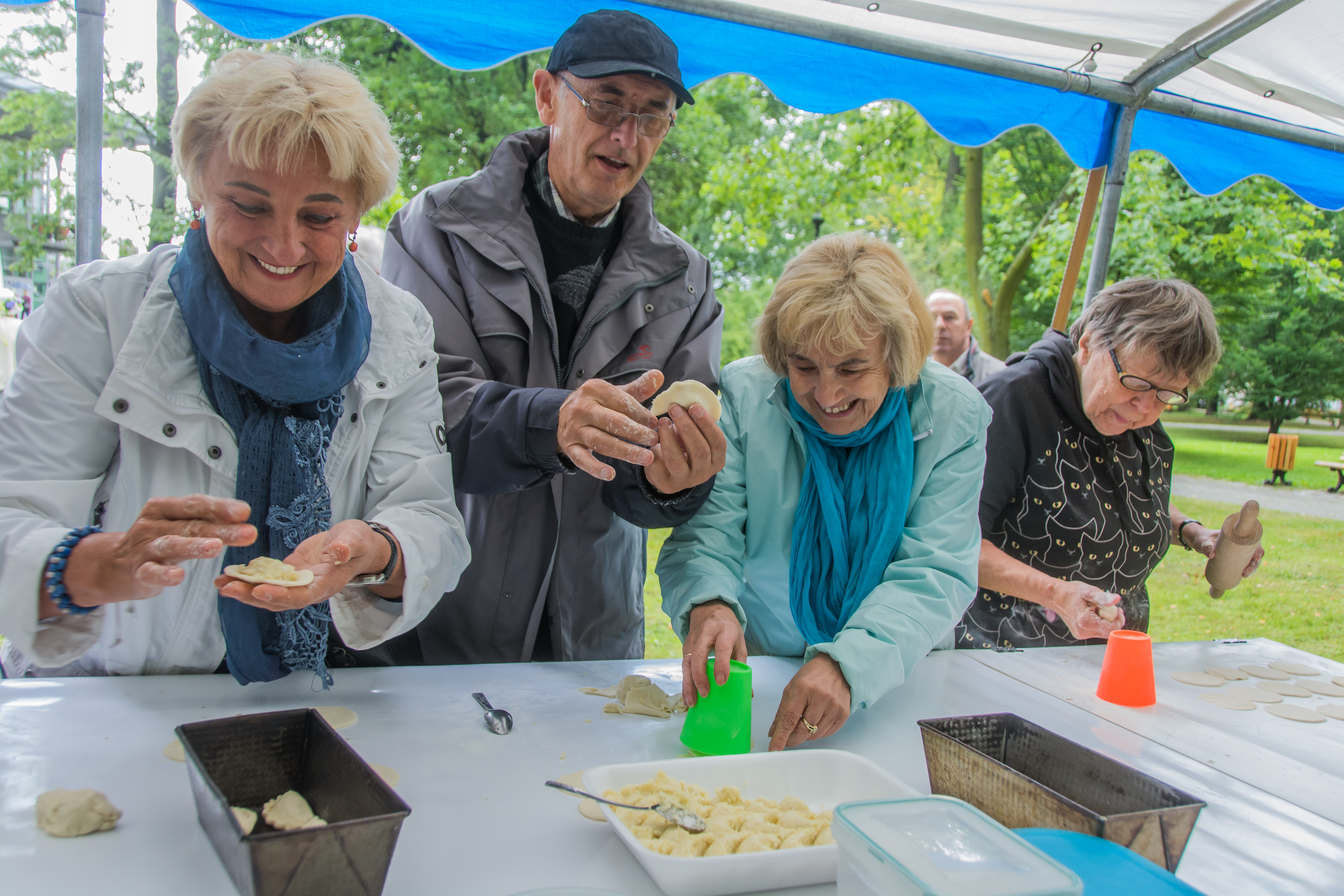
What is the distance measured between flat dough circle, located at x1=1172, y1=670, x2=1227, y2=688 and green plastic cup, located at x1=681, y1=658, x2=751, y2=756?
1.43 m

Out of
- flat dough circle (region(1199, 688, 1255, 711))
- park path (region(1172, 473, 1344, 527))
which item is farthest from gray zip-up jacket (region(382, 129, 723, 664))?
park path (region(1172, 473, 1344, 527))

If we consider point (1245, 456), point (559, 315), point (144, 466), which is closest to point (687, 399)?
point (559, 315)

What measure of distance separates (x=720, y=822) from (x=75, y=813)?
33.1 inches

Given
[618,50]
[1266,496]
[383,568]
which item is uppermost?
[618,50]

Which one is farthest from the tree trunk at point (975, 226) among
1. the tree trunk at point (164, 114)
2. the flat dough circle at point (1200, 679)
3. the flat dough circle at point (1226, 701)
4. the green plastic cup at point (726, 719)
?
the green plastic cup at point (726, 719)

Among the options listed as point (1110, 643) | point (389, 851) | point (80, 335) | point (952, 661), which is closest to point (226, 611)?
point (80, 335)

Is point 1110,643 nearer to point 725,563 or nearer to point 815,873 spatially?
point 725,563

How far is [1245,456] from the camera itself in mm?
9844

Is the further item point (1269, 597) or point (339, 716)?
point (1269, 597)

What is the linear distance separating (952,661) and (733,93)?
475 inches

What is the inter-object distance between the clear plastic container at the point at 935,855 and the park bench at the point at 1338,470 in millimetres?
10140

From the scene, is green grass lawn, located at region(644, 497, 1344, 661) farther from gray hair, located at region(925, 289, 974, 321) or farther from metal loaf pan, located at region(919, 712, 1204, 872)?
metal loaf pan, located at region(919, 712, 1204, 872)

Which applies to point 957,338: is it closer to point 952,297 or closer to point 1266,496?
point 952,297

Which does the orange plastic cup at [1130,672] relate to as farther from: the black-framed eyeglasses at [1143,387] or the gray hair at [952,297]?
the gray hair at [952,297]
